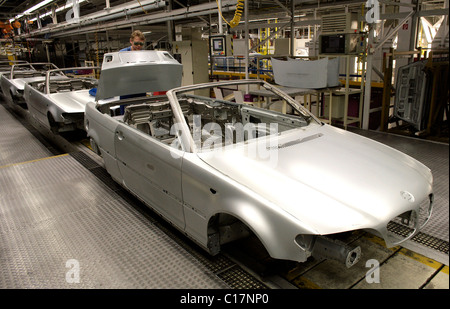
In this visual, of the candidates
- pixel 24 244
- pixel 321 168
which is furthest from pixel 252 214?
pixel 24 244

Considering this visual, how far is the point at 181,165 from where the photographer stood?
237 centimetres

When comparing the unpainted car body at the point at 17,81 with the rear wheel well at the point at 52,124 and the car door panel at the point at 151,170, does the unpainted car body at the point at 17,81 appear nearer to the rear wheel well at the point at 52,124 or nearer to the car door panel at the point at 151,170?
the rear wheel well at the point at 52,124

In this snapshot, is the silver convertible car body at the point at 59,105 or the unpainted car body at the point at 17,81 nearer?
the silver convertible car body at the point at 59,105

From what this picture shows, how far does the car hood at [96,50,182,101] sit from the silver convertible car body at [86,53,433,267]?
0.92 metres

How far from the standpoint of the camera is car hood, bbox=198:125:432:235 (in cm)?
182

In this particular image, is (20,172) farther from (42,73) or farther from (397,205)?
(42,73)

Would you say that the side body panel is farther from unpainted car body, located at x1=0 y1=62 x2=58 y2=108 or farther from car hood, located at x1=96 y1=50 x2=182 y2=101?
unpainted car body, located at x1=0 y1=62 x2=58 y2=108

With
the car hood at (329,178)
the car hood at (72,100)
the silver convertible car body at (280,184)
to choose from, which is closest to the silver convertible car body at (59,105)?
the car hood at (72,100)

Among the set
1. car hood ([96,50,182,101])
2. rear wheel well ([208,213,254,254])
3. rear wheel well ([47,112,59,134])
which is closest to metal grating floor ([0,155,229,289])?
rear wheel well ([208,213,254,254])

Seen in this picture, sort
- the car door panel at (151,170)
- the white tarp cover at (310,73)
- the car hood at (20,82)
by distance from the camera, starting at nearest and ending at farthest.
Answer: the car door panel at (151,170) → the white tarp cover at (310,73) → the car hood at (20,82)

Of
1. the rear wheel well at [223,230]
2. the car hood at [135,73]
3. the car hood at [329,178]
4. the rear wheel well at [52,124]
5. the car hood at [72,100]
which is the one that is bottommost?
the rear wheel well at [223,230]

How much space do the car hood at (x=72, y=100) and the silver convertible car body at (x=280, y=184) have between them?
2448 millimetres

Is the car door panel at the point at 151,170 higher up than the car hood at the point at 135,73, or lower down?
lower down

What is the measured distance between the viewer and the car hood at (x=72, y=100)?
5.37m
